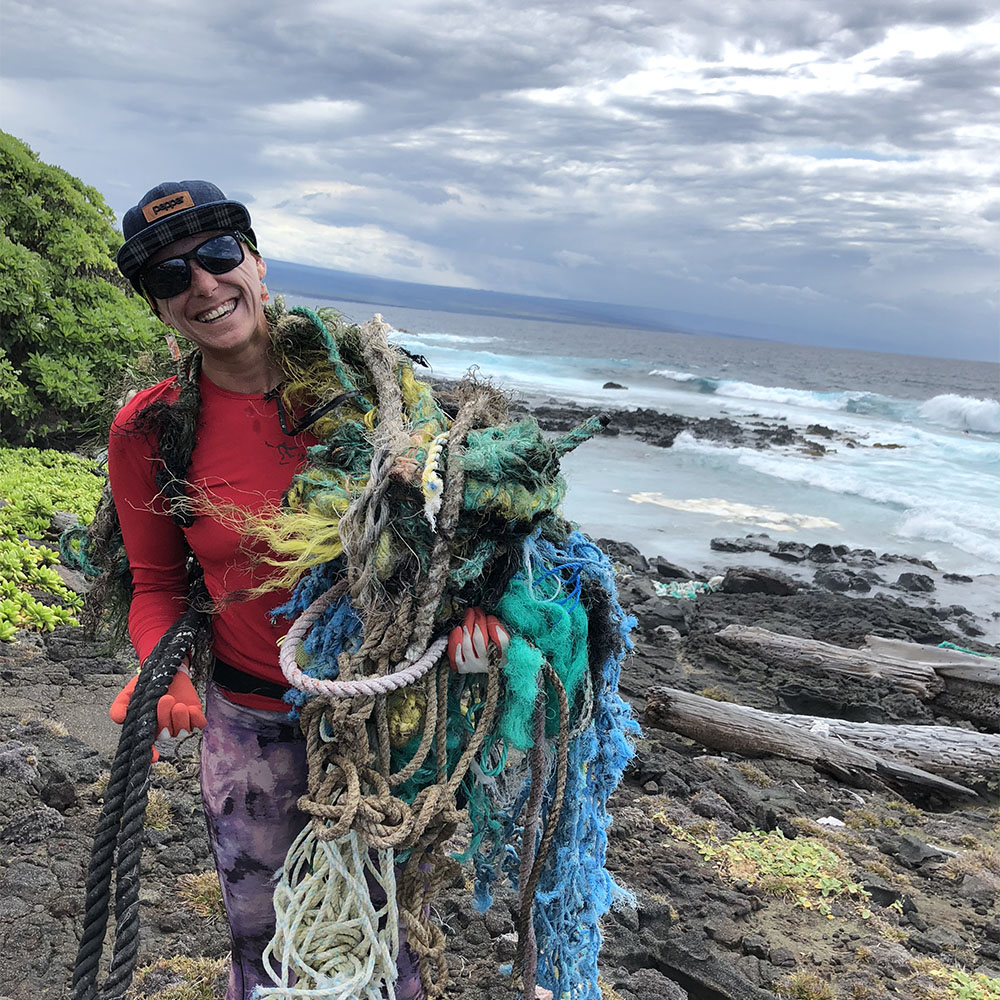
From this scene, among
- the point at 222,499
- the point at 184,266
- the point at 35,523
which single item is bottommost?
the point at 35,523

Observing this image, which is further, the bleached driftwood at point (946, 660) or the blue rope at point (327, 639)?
the bleached driftwood at point (946, 660)

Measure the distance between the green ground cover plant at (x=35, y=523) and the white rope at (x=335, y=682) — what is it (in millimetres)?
4337

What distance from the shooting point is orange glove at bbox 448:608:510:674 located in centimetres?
175

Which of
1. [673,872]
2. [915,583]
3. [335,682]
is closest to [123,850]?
[335,682]

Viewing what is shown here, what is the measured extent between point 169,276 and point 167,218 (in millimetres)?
132

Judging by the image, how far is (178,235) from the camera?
1934 mm

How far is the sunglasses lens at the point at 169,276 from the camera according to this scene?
76.4 inches

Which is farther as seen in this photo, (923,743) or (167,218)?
(923,743)

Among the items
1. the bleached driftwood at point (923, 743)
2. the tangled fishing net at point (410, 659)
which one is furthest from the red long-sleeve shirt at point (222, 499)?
the bleached driftwood at point (923, 743)

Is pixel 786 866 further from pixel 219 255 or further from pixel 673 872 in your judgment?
pixel 219 255

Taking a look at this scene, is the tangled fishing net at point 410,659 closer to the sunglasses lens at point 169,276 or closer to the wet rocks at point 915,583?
the sunglasses lens at point 169,276

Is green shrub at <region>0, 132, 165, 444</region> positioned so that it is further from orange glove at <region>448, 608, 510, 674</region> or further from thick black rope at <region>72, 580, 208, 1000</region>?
orange glove at <region>448, 608, 510, 674</region>

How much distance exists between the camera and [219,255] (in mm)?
1971

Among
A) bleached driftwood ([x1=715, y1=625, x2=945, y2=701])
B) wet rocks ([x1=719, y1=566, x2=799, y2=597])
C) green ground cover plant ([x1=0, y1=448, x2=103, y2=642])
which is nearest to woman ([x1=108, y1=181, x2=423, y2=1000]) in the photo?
green ground cover plant ([x1=0, y1=448, x2=103, y2=642])
